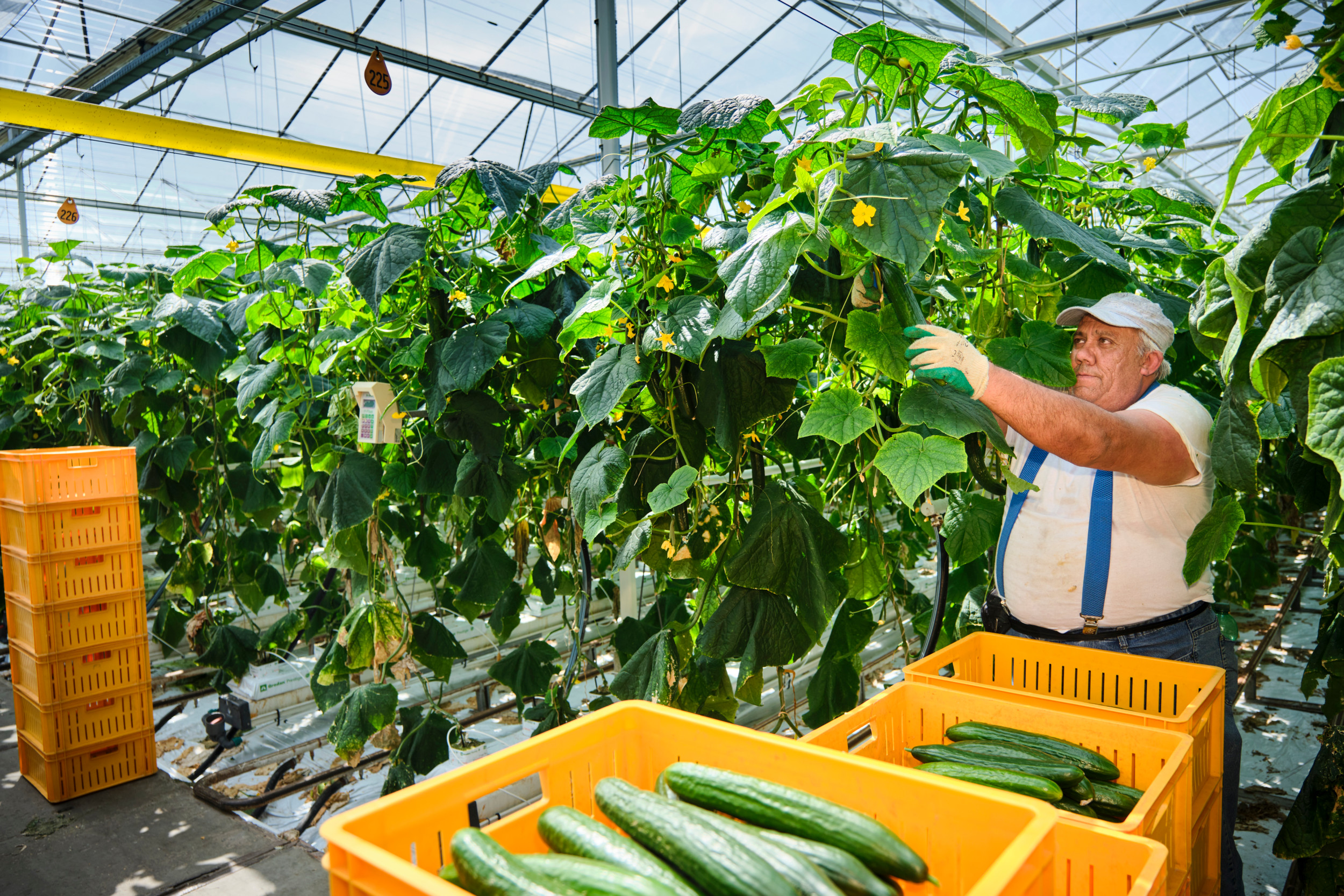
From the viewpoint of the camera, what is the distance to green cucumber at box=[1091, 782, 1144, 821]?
3.41ft

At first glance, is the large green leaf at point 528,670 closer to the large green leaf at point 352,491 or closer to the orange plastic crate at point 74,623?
the large green leaf at point 352,491

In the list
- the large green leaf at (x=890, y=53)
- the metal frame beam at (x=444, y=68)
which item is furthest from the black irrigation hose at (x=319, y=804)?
the metal frame beam at (x=444, y=68)

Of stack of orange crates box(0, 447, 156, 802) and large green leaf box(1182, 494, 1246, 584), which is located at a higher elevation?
large green leaf box(1182, 494, 1246, 584)

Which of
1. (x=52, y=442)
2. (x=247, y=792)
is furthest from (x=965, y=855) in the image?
(x=52, y=442)

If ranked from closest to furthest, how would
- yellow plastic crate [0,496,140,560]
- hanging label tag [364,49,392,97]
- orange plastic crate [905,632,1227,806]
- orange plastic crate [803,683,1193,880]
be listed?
orange plastic crate [803,683,1193,880], orange plastic crate [905,632,1227,806], yellow plastic crate [0,496,140,560], hanging label tag [364,49,392,97]

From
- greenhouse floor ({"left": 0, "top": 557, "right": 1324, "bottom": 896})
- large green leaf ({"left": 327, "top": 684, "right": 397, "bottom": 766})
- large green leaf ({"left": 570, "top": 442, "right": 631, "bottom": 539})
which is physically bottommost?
greenhouse floor ({"left": 0, "top": 557, "right": 1324, "bottom": 896})

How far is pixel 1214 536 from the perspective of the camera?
130 centimetres

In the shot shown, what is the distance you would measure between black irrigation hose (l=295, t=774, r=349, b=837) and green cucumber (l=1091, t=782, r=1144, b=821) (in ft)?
8.57

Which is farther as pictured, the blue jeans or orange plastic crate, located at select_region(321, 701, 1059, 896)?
the blue jeans

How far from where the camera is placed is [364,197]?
1854mm

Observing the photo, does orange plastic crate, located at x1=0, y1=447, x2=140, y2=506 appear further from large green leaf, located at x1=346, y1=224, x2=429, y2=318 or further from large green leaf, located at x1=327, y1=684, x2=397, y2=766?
large green leaf, located at x1=346, y1=224, x2=429, y2=318

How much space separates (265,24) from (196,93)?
234cm

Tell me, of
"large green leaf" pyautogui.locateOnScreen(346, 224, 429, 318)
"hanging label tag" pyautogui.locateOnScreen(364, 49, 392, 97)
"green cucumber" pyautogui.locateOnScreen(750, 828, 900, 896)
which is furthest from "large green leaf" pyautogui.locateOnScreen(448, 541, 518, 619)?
"hanging label tag" pyautogui.locateOnScreen(364, 49, 392, 97)

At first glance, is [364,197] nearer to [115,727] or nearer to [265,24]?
[115,727]
